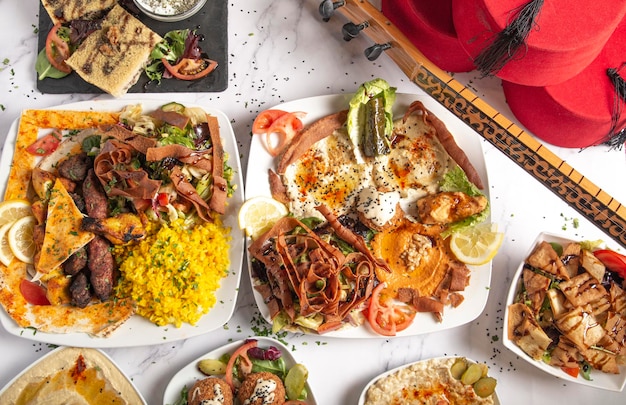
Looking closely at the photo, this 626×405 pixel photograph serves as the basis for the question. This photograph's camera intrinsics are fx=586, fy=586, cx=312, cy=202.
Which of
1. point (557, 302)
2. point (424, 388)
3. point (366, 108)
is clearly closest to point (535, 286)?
point (557, 302)

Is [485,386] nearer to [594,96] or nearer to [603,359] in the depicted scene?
[603,359]

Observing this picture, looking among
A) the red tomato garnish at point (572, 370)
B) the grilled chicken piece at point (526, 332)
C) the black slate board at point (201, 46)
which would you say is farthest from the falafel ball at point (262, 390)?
the black slate board at point (201, 46)

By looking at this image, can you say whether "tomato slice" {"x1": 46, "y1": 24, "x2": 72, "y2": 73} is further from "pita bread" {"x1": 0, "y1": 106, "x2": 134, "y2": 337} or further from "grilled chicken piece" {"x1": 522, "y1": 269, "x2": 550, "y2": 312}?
"grilled chicken piece" {"x1": 522, "y1": 269, "x2": 550, "y2": 312}

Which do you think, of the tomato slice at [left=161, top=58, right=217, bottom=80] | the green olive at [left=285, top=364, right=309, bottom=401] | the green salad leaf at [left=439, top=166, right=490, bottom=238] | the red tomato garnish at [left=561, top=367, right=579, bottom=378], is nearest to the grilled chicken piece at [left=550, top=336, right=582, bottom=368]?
the red tomato garnish at [left=561, top=367, right=579, bottom=378]

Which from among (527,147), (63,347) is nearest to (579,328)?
(527,147)

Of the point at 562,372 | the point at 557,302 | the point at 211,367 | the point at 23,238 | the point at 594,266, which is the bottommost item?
the point at 211,367

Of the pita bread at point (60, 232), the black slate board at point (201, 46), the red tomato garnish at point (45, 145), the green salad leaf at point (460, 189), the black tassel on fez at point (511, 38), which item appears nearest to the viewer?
the black tassel on fez at point (511, 38)

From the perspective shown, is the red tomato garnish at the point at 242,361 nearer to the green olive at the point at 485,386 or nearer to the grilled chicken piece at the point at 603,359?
the green olive at the point at 485,386
